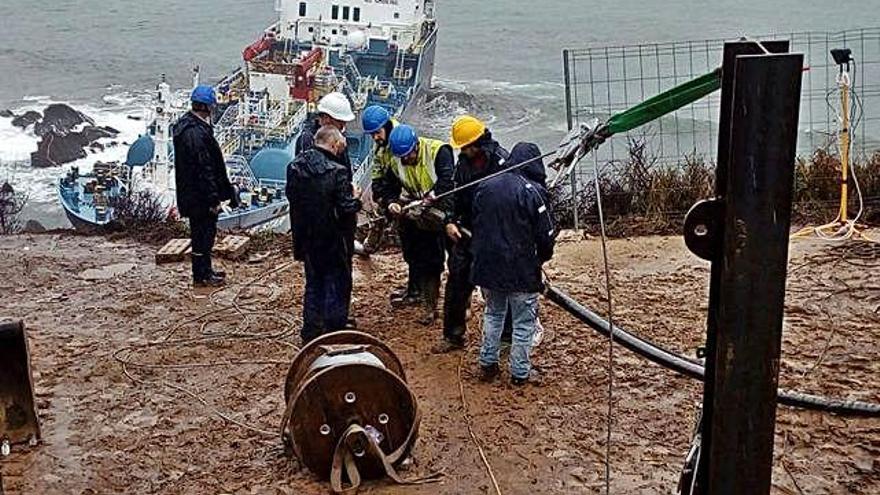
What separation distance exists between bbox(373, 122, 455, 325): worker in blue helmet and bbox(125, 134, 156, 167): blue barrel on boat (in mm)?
17949

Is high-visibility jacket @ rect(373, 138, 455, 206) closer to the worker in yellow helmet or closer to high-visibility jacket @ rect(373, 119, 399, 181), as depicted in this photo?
high-visibility jacket @ rect(373, 119, 399, 181)

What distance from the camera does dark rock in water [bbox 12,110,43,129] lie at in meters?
34.9

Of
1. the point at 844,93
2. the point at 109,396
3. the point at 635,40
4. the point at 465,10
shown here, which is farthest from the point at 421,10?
the point at 109,396

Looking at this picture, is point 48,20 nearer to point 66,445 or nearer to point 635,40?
point 635,40

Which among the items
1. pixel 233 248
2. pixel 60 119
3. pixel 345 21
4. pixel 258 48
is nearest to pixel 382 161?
pixel 233 248

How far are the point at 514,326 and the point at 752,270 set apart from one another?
12.3 feet

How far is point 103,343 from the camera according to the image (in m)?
6.90

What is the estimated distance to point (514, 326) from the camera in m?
5.80

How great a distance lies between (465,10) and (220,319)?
1795 inches

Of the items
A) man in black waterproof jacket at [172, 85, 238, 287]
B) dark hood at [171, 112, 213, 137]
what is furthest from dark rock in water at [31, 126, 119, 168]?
dark hood at [171, 112, 213, 137]

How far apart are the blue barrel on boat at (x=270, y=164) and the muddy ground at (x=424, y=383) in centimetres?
1464

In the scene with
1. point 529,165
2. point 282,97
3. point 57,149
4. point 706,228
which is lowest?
point 57,149

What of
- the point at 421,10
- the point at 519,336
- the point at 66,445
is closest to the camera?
the point at 66,445

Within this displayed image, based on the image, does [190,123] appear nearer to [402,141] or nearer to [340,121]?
[340,121]
